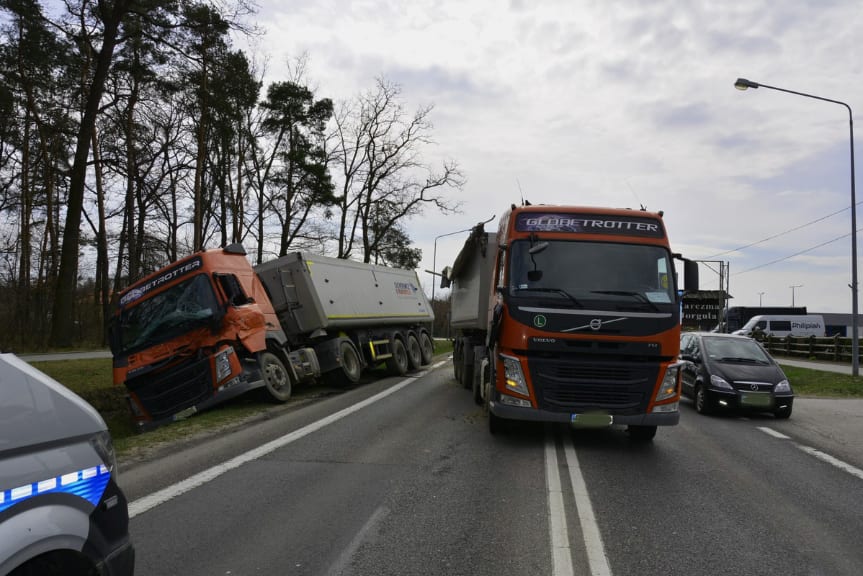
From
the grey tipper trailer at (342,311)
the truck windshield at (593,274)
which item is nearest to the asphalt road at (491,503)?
the truck windshield at (593,274)

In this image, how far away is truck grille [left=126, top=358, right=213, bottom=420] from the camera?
36.1 feet

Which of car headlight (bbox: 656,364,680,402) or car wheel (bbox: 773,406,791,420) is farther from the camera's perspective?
car wheel (bbox: 773,406,791,420)

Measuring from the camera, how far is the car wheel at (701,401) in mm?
12062

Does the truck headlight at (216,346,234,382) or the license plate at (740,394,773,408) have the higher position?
the truck headlight at (216,346,234,382)

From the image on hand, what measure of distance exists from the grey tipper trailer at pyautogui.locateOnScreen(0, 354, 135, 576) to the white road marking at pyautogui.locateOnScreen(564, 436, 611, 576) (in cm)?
272

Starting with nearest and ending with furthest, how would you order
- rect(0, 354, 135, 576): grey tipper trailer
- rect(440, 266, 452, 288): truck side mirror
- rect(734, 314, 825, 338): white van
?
rect(0, 354, 135, 576): grey tipper trailer → rect(440, 266, 452, 288): truck side mirror → rect(734, 314, 825, 338): white van

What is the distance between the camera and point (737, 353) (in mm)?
12648

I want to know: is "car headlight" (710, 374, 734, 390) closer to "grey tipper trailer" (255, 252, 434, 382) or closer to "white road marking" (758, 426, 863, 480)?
"white road marking" (758, 426, 863, 480)

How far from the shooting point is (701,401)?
12.3 metres

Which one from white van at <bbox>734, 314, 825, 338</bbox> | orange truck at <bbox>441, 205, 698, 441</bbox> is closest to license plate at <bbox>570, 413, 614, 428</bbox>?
orange truck at <bbox>441, 205, 698, 441</bbox>

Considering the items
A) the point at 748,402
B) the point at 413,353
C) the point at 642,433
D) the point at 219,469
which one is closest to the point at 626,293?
the point at 642,433

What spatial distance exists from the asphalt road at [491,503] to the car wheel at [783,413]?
1958 millimetres

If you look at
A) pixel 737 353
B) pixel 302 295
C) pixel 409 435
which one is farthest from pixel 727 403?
pixel 302 295

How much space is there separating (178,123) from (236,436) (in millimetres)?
21748
